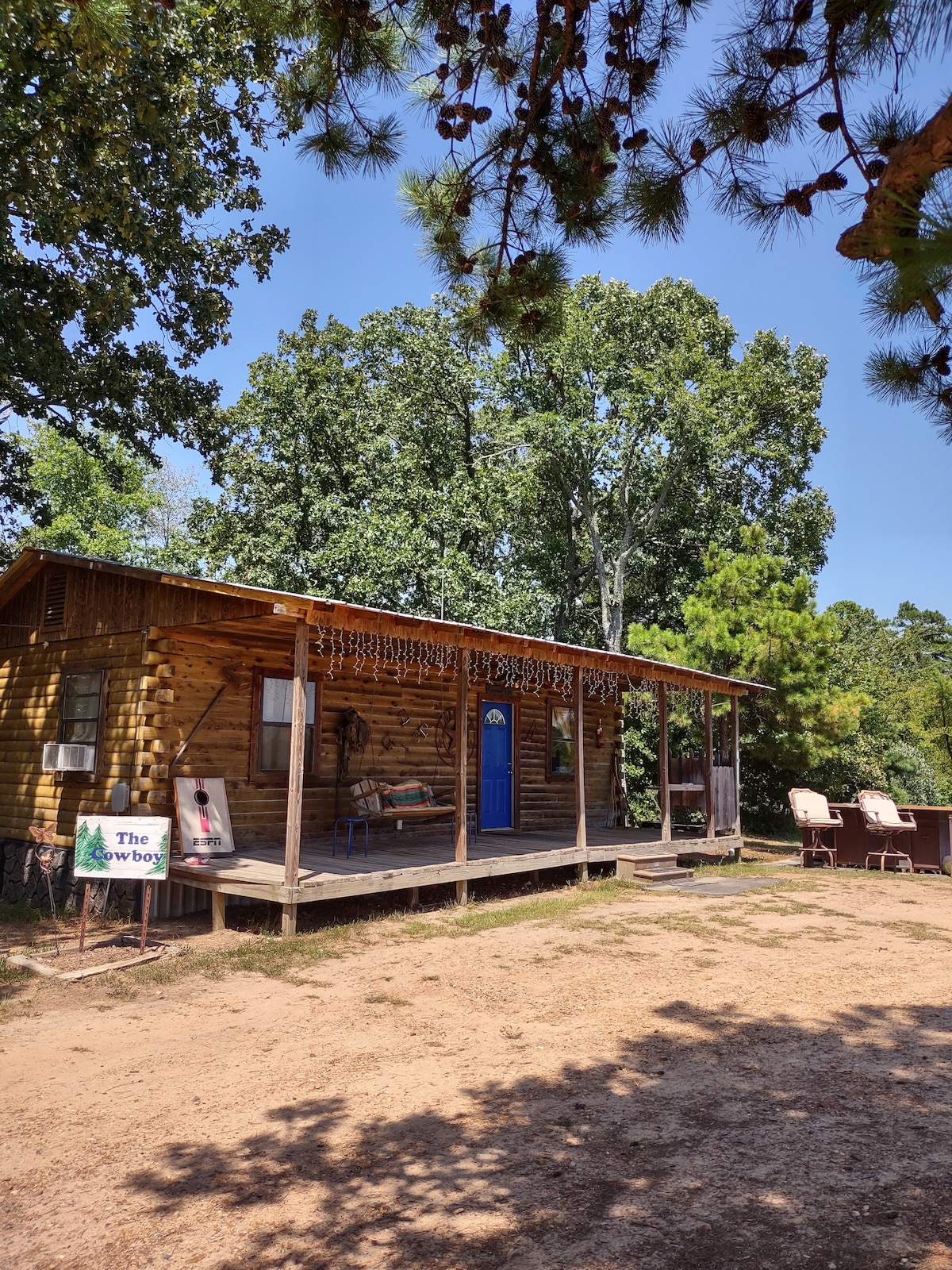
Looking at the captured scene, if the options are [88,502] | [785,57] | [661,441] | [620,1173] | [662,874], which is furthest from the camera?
[88,502]

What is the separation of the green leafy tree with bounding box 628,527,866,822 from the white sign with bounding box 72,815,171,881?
39.0 ft

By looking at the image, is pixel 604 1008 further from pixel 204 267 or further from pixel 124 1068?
pixel 204 267

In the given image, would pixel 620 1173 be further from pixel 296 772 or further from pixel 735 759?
pixel 735 759

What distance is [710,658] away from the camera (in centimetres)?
1748

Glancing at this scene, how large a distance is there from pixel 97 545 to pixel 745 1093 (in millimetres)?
30844

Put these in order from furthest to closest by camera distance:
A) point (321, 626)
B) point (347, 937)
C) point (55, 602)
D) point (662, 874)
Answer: point (662, 874) < point (55, 602) < point (321, 626) < point (347, 937)

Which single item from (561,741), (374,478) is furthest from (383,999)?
(374,478)

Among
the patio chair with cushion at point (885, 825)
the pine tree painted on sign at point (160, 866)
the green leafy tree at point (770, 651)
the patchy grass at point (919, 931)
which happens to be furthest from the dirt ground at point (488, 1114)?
the green leafy tree at point (770, 651)

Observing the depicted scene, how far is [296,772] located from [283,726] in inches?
113

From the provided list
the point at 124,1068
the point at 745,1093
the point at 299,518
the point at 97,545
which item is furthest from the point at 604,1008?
the point at 97,545

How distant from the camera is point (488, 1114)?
4297mm

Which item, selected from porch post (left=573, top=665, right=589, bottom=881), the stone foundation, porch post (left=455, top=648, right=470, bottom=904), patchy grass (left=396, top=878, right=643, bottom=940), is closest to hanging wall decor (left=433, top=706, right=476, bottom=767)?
porch post (left=573, top=665, right=589, bottom=881)

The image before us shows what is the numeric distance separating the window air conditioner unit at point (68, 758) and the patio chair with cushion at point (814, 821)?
1048cm

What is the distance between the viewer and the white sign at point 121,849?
7.38m
